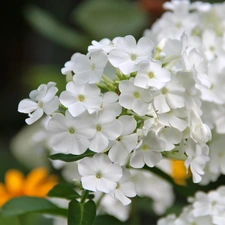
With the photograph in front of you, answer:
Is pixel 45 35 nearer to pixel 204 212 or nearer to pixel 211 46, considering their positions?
pixel 211 46

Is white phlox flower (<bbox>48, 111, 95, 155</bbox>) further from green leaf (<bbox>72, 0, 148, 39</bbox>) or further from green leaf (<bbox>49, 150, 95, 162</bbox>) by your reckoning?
green leaf (<bbox>72, 0, 148, 39</bbox>)

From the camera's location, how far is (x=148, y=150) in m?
0.53

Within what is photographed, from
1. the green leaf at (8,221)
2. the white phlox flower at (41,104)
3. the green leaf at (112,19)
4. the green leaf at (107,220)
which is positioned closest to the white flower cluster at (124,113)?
the white phlox flower at (41,104)

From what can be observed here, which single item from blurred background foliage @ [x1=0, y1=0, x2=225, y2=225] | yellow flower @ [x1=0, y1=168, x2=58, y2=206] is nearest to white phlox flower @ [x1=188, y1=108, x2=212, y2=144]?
blurred background foliage @ [x1=0, y1=0, x2=225, y2=225]

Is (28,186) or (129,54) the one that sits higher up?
(129,54)

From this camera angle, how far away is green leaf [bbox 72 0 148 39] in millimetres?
1456

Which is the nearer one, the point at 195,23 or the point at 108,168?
the point at 108,168

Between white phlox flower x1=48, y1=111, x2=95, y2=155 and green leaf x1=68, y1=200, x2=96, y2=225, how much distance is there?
7cm

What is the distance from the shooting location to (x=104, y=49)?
57 cm

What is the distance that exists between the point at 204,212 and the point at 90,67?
207 millimetres

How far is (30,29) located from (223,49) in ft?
6.16

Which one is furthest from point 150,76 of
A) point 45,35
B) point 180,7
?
point 45,35

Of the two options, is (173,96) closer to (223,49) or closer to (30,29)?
(223,49)

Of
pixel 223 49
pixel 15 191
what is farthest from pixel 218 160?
pixel 15 191
